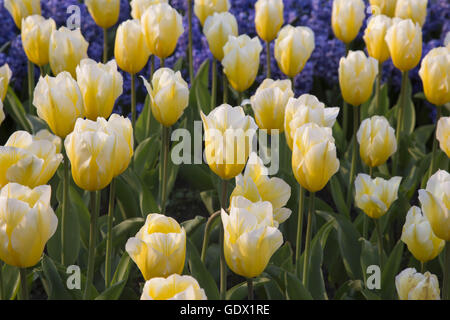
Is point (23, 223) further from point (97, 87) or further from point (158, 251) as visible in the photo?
point (97, 87)

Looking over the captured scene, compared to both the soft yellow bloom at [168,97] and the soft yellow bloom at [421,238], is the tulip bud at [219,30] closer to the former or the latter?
the soft yellow bloom at [168,97]

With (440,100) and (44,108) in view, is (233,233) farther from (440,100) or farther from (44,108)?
(440,100)

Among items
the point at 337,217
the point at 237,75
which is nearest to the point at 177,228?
the point at 337,217

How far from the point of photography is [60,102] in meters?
1.76

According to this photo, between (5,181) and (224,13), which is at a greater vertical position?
(224,13)

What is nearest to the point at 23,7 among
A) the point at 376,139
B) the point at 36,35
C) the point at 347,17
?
the point at 36,35

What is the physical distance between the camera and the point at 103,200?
2.79 metres

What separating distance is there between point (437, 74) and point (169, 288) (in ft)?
4.38

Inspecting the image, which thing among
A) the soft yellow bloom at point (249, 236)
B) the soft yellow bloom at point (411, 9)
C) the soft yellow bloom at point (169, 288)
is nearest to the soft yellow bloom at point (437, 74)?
the soft yellow bloom at point (411, 9)

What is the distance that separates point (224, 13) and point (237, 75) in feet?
1.19

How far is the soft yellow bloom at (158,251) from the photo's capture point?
133 cm

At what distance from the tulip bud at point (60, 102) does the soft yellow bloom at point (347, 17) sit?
4.08ft

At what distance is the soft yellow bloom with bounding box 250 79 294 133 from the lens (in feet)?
6.45
